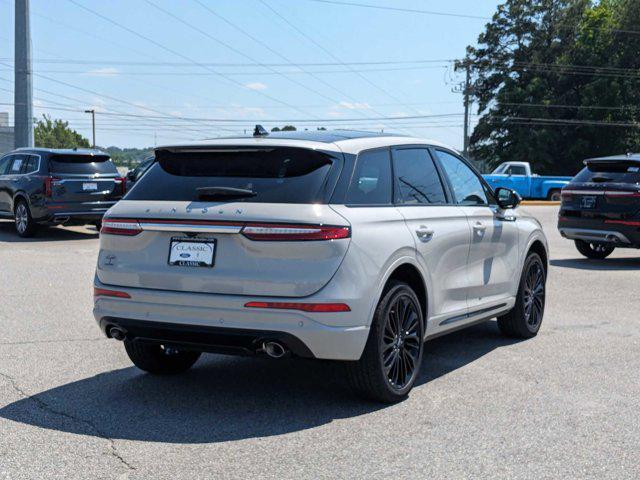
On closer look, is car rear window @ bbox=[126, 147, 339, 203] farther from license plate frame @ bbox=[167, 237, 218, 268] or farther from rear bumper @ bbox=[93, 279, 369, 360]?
rear bumper @ bbox=[93, 279, 369, 360]

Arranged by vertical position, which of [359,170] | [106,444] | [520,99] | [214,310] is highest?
[520,99]

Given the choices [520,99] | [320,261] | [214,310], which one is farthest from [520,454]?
[520,99]

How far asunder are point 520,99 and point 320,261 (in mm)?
63774

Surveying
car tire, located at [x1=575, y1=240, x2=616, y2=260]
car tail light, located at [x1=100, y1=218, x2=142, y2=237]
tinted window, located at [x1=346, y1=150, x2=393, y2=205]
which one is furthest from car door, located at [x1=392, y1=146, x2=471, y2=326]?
car tire, located at [x1=575, y1=240, x2=616, y2=260]

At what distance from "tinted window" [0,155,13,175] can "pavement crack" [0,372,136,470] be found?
1328 cm

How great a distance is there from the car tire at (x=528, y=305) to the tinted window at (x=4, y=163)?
1355 centimetres

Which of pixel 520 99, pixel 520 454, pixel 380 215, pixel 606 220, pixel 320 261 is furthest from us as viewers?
pixel 520 99

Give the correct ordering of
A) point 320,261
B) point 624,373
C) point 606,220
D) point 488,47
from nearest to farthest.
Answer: point 320,261 < point 624,373 < point 606,220 < point 488,47

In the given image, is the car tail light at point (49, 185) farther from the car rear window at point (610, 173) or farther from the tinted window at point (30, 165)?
the car rear window at point (610, 173)

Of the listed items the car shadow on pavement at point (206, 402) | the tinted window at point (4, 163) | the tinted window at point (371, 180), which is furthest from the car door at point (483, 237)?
the tinted window at point (4, 163)

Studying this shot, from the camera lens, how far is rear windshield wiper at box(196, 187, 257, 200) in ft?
17.3

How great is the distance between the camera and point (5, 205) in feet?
61.1

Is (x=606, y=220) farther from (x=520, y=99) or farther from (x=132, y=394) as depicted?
(x=520, y=99)

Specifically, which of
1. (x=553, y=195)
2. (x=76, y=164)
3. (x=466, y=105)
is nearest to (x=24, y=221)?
(x=76, y=164)
